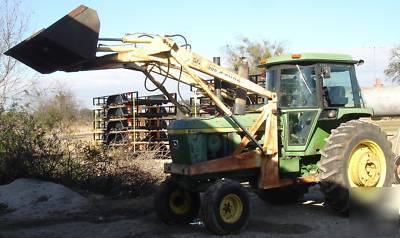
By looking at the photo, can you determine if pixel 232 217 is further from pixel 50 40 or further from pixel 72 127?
pixel 72 127

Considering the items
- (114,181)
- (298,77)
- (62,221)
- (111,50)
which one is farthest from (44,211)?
(298,77)

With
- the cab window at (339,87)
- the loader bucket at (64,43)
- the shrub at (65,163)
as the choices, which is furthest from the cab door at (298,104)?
the shrub at (65,163)

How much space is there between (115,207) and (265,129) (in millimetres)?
3429

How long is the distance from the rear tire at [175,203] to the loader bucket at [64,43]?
2473 mm

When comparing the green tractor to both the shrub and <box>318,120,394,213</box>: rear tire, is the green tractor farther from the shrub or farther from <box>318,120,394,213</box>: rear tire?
the shrub

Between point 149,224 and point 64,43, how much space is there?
10.5ft

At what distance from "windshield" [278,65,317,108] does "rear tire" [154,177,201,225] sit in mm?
2231

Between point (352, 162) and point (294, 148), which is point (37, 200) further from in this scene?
point (352, 162)

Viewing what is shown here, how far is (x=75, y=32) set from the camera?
735 centimetres

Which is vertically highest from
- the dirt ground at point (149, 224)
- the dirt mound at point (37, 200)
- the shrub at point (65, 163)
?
the shrub at point (65, 163)

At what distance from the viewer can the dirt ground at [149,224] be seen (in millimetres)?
7941

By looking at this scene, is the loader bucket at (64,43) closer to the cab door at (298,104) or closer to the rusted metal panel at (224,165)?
the rusted metal panel at (224,165)

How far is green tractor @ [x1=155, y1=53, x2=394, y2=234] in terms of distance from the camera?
27.0 feet

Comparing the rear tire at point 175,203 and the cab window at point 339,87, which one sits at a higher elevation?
the cab window at point 339,87
